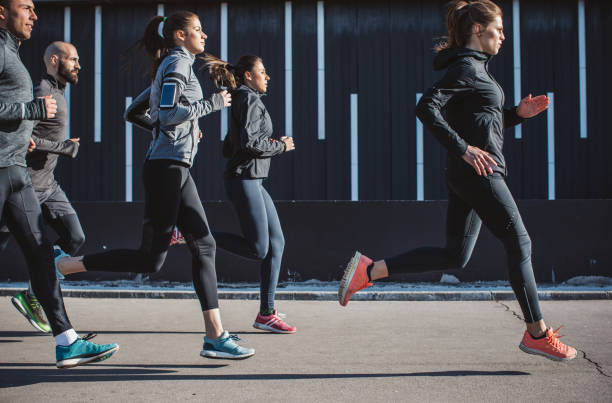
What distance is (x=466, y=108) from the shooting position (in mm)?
3457

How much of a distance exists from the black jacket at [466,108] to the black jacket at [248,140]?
1.45m

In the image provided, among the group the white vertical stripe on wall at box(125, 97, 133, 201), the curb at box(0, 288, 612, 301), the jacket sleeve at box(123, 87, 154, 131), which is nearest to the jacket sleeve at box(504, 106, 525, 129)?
the jacket sleeve at box(123, 87, 154, 131)

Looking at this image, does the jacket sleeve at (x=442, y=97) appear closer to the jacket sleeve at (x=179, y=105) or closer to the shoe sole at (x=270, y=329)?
the jacket sleeve at (x=179, y=105)

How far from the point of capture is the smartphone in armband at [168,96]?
11.0 ft

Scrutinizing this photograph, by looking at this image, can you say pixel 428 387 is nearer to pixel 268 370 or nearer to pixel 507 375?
pixel 507 375

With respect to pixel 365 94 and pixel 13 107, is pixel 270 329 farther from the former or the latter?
pixel 365 94

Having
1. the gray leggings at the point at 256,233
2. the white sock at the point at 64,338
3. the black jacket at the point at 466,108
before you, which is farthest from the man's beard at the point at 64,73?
the black jacket at the point at 466,108

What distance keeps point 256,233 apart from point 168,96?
1334mm

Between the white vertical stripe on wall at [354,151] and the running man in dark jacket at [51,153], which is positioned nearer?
the running man in dark jacket at [51,153]

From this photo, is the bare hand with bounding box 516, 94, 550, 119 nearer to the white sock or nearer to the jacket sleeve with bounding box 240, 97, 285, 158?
the jacket sleeve with bounding box 240, 97, 285, 158

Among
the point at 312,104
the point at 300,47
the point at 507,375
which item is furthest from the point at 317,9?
the point at 507,375

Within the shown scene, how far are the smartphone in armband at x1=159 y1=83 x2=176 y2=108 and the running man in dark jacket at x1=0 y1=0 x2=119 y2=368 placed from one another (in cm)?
53

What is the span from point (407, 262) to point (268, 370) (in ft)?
3.32

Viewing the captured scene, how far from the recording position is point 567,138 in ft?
35.0
